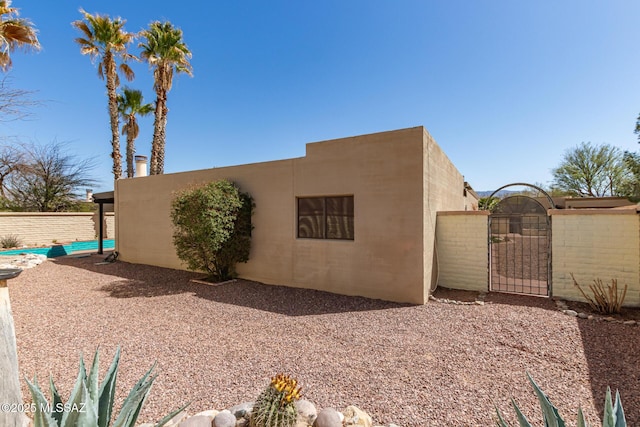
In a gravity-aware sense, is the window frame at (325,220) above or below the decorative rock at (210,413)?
above

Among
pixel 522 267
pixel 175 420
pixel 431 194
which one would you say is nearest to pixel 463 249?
pixel 522 267

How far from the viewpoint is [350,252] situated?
710 centimetres

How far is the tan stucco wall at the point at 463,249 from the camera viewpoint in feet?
24.0

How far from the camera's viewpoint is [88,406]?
1.62m

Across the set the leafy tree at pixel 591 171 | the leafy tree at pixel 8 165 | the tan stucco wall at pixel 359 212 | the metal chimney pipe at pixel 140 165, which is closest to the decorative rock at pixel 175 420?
the tan stucco wall at pixel 359 212

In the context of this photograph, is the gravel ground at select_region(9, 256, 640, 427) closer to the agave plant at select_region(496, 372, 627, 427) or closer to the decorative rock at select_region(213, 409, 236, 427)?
the decorative rock at select_region(213, 409, 236, 427)

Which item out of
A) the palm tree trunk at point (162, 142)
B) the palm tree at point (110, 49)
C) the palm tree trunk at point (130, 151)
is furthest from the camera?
the palm tree trunk at point (130, 151)

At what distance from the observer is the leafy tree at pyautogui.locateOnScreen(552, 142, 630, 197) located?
75.2 feet

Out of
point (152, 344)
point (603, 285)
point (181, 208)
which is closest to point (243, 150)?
point (181, 208)

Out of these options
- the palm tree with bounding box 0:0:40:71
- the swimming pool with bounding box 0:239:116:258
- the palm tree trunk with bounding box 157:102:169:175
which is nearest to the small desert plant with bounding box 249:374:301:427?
the palm tree with bounding box 0:0:40:71

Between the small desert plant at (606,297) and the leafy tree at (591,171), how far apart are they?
24.1m

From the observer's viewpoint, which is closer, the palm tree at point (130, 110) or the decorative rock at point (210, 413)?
the decorative rock at point (210, 413)

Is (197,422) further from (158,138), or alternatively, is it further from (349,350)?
(158,138)

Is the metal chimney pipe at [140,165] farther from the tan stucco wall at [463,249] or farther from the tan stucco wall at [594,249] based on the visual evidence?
the tan stucco wall at [594,249]
